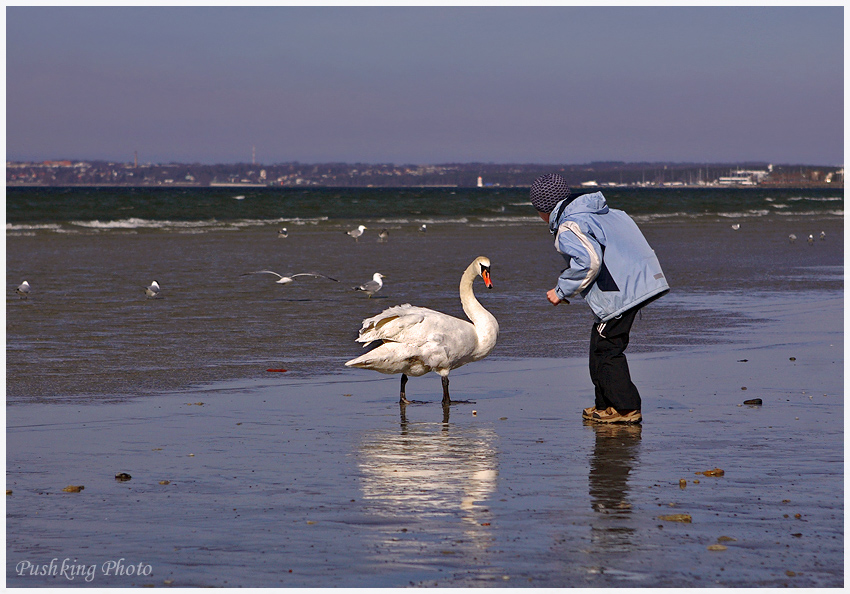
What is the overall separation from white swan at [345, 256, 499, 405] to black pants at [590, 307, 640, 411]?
43.1 inches

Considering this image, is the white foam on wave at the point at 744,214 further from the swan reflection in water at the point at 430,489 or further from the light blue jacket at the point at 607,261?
the swan reflection in water at the point at 430,489

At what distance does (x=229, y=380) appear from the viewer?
10148 mm

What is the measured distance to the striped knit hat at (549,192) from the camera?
8352 millimetres

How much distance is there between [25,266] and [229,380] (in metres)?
16.0

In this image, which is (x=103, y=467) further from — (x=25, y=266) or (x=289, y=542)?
(x=25, y=266)

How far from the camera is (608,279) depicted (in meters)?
8.07

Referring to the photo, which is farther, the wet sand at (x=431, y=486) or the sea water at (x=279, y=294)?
the sea water at (x=279, y=294)

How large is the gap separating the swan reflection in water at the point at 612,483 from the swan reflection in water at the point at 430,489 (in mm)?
545

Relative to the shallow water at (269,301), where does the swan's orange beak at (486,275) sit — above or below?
above

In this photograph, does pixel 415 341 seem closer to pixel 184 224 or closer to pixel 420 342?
pixel 420 342

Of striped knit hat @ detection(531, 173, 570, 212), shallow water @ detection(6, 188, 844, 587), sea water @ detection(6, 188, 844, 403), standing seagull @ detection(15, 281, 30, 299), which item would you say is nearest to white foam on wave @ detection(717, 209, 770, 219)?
sea water @ detection(6, 188, 844, 403)

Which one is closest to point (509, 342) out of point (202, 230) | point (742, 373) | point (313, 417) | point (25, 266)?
point (742, 373)

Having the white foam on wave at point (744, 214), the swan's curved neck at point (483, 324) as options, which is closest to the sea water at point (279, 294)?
the swan's curved neck at point (483, 324)

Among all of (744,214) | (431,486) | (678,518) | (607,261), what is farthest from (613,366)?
(744,214)
